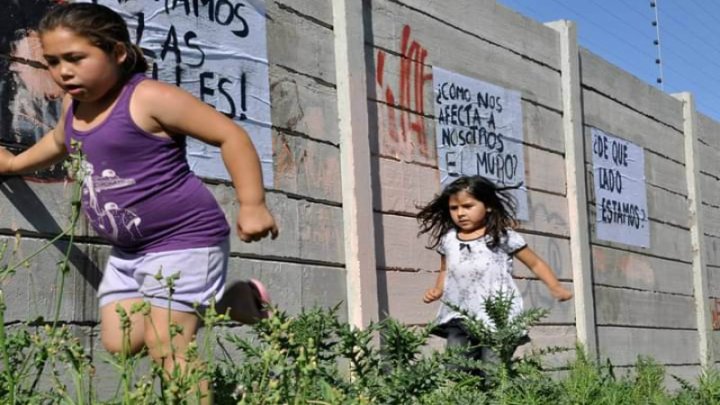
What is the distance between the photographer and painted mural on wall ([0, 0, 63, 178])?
3.29 metres

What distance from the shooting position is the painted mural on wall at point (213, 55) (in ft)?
12.8

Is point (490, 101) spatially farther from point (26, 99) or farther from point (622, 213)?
point (26, 99)

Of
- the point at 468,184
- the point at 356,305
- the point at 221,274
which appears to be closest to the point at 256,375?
the point at 221,274

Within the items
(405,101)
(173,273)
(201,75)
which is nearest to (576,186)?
(405,101)

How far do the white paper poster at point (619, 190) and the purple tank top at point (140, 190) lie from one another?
16.1ft

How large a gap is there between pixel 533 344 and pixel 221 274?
3.39 m

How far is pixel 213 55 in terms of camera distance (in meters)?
4.17

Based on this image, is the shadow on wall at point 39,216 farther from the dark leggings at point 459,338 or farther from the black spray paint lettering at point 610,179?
the black spray paint lettering at point 610,179

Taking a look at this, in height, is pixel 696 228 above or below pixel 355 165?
above

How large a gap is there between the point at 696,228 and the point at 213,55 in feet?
20.1

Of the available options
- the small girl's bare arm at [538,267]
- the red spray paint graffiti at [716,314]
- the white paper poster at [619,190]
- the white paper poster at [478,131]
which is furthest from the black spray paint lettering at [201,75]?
the red spray paint graffiti at [716,314]

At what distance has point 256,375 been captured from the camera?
8.05 ft

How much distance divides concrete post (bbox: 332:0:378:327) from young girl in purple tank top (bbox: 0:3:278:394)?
183 cm

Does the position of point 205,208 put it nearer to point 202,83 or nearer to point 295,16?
point 202,83
